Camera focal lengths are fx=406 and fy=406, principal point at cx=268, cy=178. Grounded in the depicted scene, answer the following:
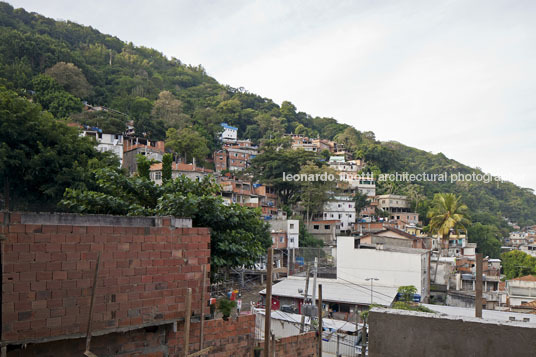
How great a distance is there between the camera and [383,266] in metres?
25.5

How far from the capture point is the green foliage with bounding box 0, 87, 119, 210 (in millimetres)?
21203

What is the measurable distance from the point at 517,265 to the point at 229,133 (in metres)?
46.3

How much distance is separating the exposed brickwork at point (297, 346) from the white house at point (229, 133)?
59803 millimetres

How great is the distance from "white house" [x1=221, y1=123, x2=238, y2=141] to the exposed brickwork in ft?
196

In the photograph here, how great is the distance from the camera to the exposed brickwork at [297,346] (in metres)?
8.88

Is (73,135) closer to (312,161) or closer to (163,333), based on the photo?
(163,333)

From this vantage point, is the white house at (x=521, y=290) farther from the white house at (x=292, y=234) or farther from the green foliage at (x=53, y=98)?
the green foliage at (x=53, y=98)

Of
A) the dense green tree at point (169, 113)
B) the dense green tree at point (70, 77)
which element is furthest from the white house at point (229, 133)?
the dense green tree at point (70, 77)

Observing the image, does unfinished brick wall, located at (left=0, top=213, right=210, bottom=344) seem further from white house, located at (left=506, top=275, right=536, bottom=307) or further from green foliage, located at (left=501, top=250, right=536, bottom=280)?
green foliage, located at (left=501, top=250, right=536, bottom=280)

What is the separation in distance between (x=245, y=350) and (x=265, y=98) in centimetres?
9853

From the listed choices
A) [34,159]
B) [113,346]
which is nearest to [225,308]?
[113,346]

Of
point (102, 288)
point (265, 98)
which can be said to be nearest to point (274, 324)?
point (102, 288)

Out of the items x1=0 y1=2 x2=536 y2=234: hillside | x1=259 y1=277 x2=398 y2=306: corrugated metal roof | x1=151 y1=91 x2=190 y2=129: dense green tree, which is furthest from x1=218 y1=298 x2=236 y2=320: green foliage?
x1=151 y1=91 x2=190 y2=129: dense green tree

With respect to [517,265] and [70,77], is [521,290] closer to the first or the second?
[517,265]
